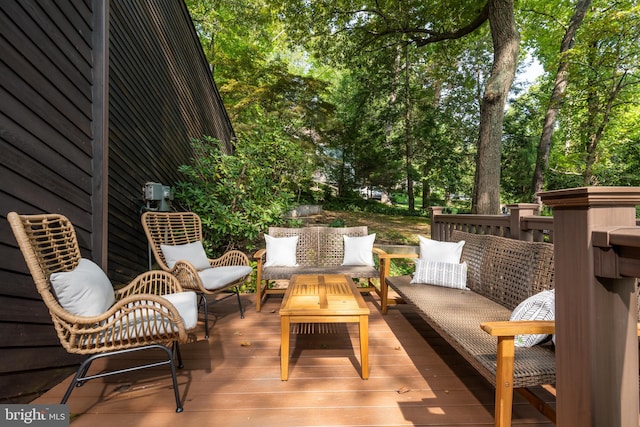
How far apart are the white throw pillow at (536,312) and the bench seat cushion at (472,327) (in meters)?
0.04

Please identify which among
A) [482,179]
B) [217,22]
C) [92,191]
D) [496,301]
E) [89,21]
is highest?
[217,22]

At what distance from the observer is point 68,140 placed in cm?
208

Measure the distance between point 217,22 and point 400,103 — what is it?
6.66 m

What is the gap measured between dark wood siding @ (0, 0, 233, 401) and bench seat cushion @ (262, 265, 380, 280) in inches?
58.5

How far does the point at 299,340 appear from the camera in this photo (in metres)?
2.52

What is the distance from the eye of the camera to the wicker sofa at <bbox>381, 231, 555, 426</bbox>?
4.13 feet

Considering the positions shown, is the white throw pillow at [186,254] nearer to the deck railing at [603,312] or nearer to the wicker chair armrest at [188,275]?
the wicker chair armrest at [188,275]

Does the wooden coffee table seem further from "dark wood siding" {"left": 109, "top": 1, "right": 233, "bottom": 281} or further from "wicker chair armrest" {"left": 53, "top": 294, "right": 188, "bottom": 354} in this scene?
"dark wood siding" {"left": 109, "top": 1, "right": 233, "bottom": 281}

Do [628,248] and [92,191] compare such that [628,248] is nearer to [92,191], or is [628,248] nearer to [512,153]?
[92,191]

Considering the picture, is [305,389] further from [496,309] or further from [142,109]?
[142,109]

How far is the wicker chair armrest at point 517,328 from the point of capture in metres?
1.21

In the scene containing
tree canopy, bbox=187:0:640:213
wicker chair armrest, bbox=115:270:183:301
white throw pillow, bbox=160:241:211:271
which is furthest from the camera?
tree canopy, bbox=187:0:640:213

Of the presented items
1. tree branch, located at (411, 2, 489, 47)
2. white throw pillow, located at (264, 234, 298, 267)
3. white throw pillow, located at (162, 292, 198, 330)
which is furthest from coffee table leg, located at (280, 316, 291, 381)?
tree branch, located at (411, 2, 489, 47)

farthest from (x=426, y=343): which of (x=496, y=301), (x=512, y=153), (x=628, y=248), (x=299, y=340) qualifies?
(x=512, y=153)
